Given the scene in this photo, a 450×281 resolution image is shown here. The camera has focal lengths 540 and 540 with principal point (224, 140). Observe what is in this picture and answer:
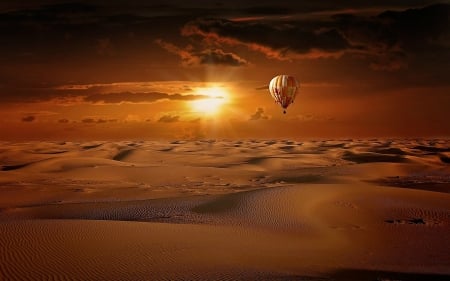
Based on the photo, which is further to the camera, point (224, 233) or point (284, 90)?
point (284, 90)

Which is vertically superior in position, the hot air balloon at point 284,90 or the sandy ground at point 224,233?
the hot air balloon at point 284,90

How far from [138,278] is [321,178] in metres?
31.6

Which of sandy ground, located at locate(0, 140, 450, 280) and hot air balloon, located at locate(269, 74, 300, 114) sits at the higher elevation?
hot air balloon, located at locate(269, 74, 300, 114)

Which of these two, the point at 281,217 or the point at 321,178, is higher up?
the point at 321,178

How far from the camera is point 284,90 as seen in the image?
40.7m

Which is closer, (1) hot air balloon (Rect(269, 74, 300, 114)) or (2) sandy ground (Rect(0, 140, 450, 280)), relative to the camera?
(2) sandy ground (Rect(0, 140, 450, 280))

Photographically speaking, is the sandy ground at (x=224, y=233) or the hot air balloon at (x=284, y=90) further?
the hot air balloon at (x=284, y=90)

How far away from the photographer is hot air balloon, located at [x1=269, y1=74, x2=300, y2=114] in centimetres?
4072

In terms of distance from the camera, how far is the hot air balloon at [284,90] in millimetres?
40719

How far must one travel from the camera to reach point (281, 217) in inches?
894

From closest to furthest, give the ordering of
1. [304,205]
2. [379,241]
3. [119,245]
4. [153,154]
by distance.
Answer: [119,245], [379,241], [304,205], [153,154]

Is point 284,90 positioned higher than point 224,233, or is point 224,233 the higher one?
point 284,90

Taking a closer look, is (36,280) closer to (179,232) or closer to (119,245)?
(119,245)

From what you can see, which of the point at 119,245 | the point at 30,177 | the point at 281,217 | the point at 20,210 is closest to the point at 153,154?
the point at 30,177
